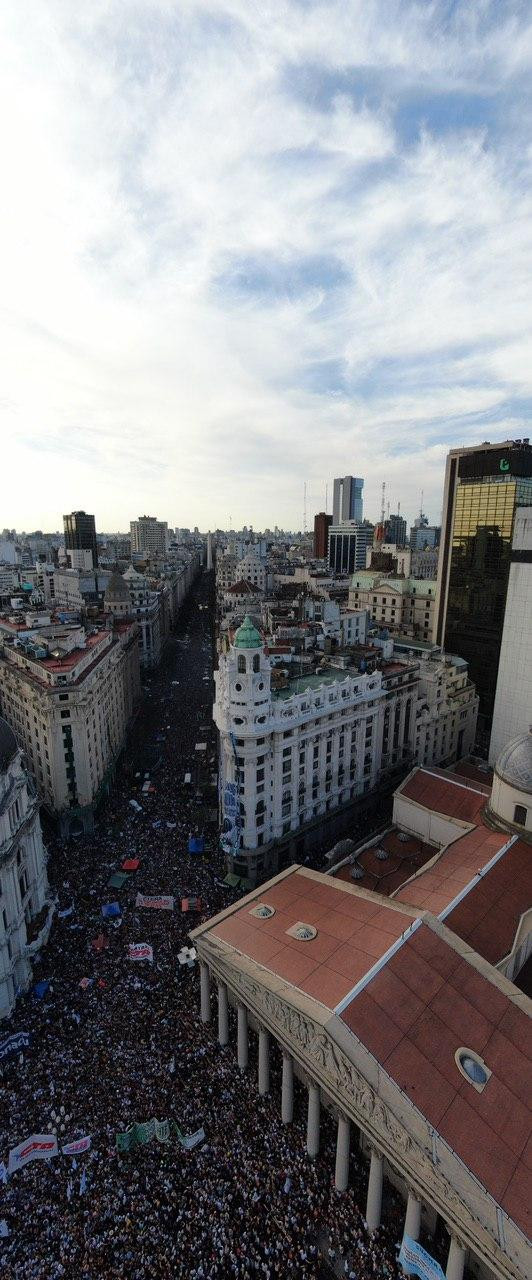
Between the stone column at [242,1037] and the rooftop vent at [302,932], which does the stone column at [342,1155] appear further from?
Answer: the rooftop vent at [302,932]

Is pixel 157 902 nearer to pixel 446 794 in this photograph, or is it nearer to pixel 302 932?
pixel 302 932

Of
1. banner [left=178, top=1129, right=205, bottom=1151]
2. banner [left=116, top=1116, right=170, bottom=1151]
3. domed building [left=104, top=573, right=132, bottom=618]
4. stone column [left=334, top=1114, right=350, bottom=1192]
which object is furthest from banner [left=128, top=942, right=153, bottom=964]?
domed building [left=104, top=573, right=132, bottom=618]

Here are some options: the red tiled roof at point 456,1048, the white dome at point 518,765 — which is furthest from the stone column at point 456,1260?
the white dome at point 518,765

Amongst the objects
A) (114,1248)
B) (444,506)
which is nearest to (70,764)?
(114,1248)

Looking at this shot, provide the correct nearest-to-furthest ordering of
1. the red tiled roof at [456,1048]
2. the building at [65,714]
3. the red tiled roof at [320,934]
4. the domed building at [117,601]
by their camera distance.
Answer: the red tiled roof at [456,1048]
the red tiled roof at [320,934]
the building at [65,714]
the domed building at [117,601]

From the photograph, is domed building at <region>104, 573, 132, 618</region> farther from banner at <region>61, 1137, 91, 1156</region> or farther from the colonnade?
banner at <region>61, 1137, 91, 1156</region>

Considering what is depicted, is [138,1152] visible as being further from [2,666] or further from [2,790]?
[2,666]

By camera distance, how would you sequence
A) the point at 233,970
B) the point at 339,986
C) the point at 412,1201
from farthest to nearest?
the point at 233,970
the point at 339,986
the point at 412,1201
